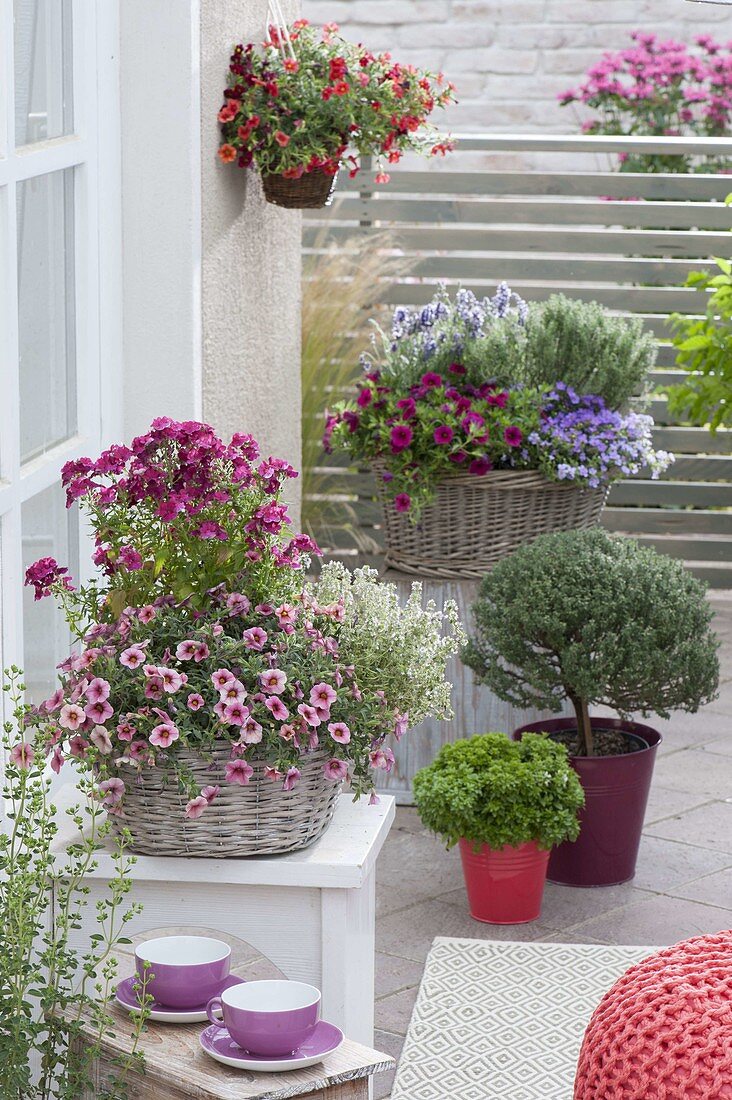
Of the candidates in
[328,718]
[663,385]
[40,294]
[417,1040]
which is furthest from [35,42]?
[663,385]

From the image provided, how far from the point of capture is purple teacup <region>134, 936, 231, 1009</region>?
1.75m

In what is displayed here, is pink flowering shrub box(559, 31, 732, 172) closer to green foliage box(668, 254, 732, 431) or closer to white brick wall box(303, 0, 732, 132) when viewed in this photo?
white brick wall box(303, 0, 732, 132)

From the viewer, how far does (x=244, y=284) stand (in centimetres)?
346

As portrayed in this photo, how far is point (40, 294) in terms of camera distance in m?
2.45

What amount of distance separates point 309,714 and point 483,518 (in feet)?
6.78

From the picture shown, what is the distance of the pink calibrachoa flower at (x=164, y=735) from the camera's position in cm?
194

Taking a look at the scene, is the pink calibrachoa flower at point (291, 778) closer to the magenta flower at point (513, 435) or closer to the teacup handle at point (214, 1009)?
the teacup handle at point (214, 1009)

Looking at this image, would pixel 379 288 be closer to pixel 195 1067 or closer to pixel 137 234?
pixel 137 234

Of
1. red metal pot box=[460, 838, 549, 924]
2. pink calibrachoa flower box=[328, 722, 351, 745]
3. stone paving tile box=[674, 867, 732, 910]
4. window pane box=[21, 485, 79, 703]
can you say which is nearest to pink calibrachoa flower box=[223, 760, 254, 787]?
pink calibrachoa flower box=[328, 722, 351, 745]

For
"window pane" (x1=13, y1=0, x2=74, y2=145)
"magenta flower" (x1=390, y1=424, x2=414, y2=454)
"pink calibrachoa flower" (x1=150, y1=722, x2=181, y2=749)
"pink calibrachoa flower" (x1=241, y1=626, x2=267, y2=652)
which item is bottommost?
"pink calibrachoa flower" (x1=150, y1=722, x2=181, y2=749)

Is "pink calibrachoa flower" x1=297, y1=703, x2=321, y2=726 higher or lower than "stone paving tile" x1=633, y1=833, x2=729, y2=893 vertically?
→ higher

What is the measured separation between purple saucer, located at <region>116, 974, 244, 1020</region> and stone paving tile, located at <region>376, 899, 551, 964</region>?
4.74ft

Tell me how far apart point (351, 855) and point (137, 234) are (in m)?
1.35

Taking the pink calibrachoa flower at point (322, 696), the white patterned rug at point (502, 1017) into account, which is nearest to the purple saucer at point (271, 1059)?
the pink calibrachoa flower at point (322, 696)
